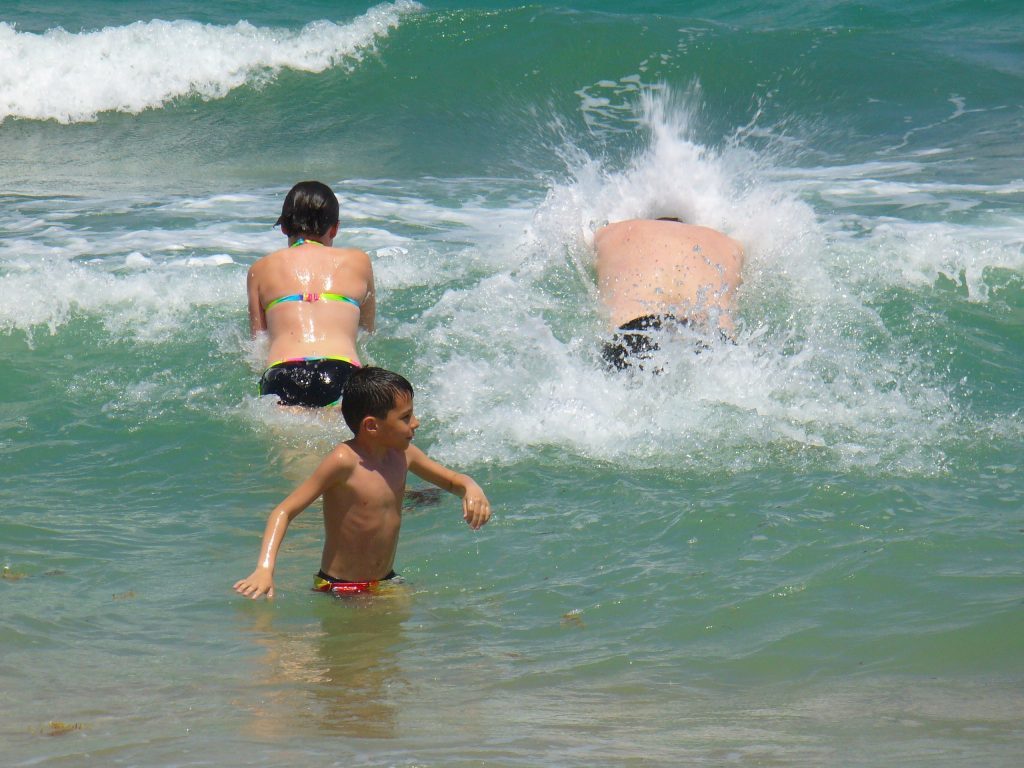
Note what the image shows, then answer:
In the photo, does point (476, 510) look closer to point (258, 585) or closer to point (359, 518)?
point (359, 518)

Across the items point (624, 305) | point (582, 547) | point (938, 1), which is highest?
point (938, 1)

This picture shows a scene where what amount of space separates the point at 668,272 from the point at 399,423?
2618mm

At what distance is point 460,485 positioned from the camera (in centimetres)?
405

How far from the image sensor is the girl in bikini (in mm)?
5418

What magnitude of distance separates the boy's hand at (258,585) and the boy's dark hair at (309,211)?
7.97ft

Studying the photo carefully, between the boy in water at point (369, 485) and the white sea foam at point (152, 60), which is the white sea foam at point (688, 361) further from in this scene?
the white sea foam at point (152, 60)

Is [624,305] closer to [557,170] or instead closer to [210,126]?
[557,170]

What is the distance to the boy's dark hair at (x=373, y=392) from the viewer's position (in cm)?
389

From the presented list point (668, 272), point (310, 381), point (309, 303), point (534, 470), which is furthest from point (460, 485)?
point (668, 272)

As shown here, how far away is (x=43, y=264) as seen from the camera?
7.76m

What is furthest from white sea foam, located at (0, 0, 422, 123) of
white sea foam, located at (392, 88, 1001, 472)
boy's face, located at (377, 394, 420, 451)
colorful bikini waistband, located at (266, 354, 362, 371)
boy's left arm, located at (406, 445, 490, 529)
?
boy's face, located at (377, 394, 420, 451)

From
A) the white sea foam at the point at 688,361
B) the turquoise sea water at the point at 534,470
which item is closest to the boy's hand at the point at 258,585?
the turquoise sea water at the point at 534,470

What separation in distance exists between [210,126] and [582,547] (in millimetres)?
9818

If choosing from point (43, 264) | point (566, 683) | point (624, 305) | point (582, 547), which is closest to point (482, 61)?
point (43, 264)
